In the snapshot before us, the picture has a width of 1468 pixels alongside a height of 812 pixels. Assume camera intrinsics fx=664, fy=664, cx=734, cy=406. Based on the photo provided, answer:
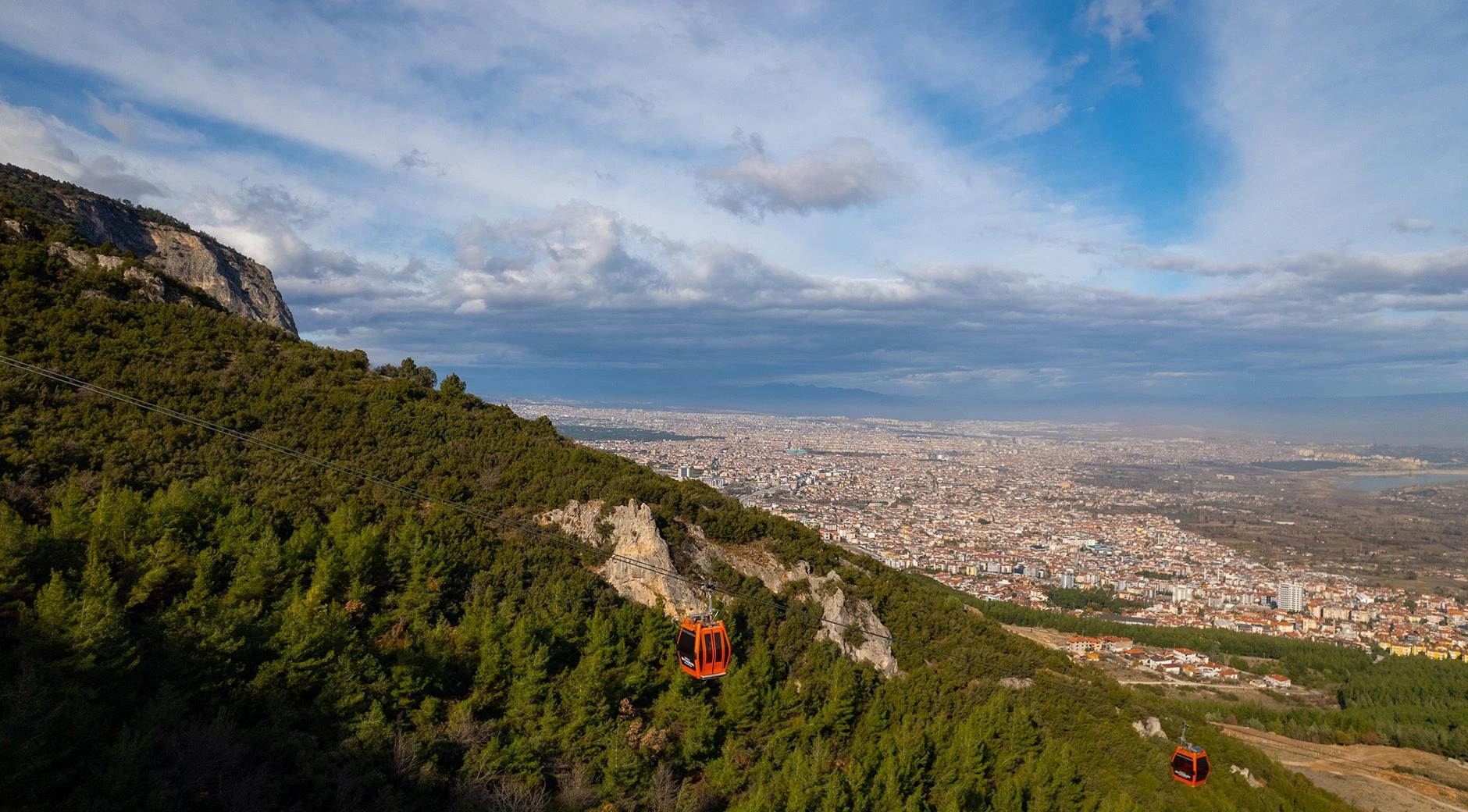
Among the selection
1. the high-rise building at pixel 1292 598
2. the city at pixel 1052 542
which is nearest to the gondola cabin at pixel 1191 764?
the city at pixel 1052 542

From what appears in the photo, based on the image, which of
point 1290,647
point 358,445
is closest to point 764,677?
point 358,445

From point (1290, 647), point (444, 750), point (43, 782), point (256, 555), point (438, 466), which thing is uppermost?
point (438, 466)

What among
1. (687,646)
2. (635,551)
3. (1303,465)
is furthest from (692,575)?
(1303,465)

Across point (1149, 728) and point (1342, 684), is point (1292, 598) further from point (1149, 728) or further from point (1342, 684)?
point (1149, 728)

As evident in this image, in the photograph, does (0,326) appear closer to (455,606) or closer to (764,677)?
(455,606)

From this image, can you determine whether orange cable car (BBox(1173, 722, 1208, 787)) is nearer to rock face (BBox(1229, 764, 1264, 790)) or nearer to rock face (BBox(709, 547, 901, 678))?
rock face (BBox(709, 547, 901, 678))

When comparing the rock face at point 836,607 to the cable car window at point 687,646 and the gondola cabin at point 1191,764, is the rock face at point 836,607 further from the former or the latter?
the cable car window at point 687,646
